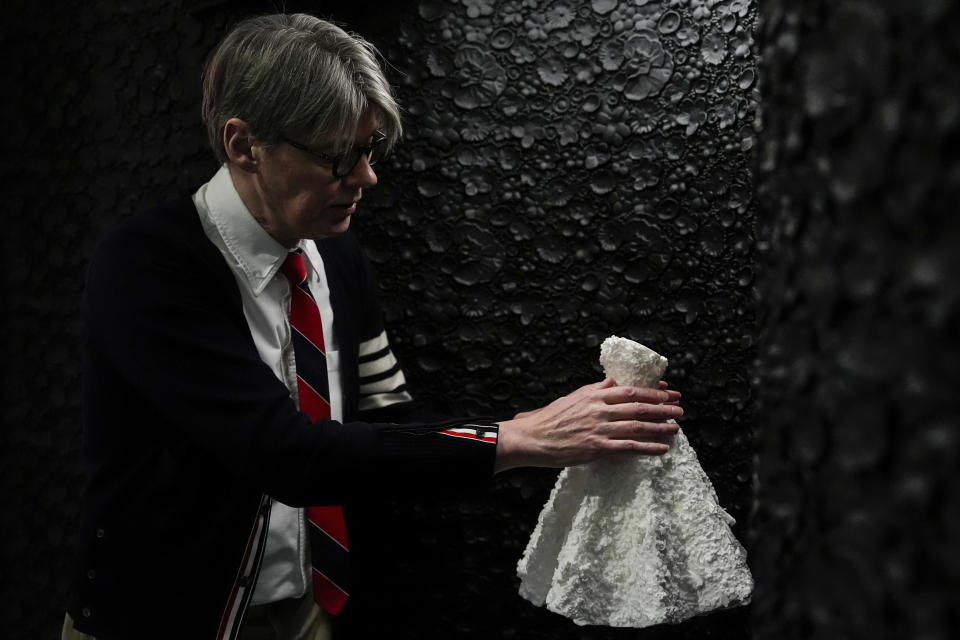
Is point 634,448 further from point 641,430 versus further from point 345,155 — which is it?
point 345,155

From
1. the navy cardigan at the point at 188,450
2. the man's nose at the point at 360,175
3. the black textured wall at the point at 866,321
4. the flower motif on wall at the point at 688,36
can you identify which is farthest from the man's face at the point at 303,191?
the black textured wall at the point at 866,321

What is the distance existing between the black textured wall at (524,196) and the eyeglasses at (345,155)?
1.15ft

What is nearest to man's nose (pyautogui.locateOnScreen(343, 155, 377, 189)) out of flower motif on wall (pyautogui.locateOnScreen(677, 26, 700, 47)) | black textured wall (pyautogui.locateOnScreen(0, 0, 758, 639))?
black textured wall (pyautogui.locateOnScreen(0, 0, 758, 639))

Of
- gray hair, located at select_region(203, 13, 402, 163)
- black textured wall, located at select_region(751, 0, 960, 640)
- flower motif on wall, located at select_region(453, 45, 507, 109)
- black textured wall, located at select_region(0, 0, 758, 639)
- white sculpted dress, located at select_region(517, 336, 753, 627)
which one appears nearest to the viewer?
black textured wall, located at select_region(751, 0, 960, 640)

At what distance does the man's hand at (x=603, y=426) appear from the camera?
105 centimetres

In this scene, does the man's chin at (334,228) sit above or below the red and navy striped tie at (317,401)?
above

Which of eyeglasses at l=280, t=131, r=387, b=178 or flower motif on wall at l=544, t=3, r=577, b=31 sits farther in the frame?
flower motif on wall at l=544, t=3, r=577, b=31

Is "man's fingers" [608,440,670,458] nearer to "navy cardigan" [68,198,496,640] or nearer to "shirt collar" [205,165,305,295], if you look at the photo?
"navy cardigan" [68,198,496,640]

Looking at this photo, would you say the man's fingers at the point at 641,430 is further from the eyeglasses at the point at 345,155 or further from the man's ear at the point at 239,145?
the man's ear at the point at 239,145

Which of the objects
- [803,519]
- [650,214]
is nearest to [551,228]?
[650,214]

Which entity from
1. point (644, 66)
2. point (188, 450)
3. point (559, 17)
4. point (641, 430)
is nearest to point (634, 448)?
point (641, 430)

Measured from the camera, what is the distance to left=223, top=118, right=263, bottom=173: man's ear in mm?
1184

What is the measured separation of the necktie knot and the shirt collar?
43mm

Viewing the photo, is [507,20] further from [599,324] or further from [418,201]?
[599,324]
